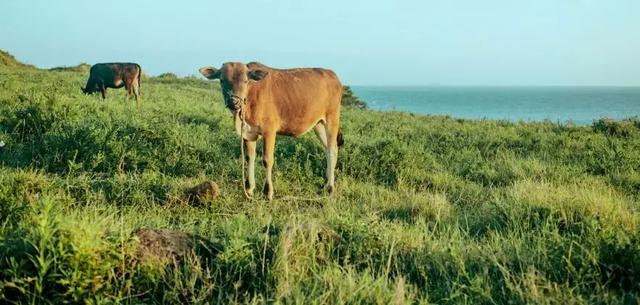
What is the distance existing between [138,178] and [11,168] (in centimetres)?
187

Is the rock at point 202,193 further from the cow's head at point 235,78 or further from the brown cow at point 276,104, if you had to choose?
the cow's head at point 235,78

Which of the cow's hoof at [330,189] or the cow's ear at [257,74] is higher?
the cow's ear at [257,74]

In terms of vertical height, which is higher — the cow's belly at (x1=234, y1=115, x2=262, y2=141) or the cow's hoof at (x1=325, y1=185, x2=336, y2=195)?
the cow's belly at (x1=234, y1=115, x2=262, y2=141)

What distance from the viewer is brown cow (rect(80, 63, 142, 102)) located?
64.2 ft

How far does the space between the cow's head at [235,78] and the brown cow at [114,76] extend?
12685mm

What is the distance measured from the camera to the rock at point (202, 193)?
21.8 ft

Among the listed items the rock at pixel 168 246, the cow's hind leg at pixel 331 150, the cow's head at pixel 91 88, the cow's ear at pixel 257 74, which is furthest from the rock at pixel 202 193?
the cow's head at pixel 91 88

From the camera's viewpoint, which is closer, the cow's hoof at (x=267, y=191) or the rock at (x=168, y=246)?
the rock at (x=168, y=246)

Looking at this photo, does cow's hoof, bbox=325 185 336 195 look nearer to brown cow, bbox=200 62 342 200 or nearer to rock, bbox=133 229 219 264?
brown cow, bbox=200 62 342 200

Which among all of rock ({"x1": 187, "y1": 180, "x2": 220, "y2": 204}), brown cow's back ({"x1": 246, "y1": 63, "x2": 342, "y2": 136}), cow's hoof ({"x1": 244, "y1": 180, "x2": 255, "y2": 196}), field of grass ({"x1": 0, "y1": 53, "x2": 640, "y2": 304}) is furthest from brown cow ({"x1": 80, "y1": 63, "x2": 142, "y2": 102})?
rock ({"x1": 187, "y1": 180, "x2": 220, "y2": 204})

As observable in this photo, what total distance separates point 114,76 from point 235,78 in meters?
14.0

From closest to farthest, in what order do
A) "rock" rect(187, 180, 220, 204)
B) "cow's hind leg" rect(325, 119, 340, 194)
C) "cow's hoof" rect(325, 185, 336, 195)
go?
"rock" rect(187, 180, 220, 204), "cow's hoof" rect(325, 185, 336, 195), "cow's hind leg" rect(325, 119, 340, 194)

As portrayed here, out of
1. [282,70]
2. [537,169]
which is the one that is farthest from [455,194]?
[282,70]

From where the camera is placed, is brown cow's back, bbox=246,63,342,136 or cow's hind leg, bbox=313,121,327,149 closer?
brown cow's back, bbox=246,63,342,136
